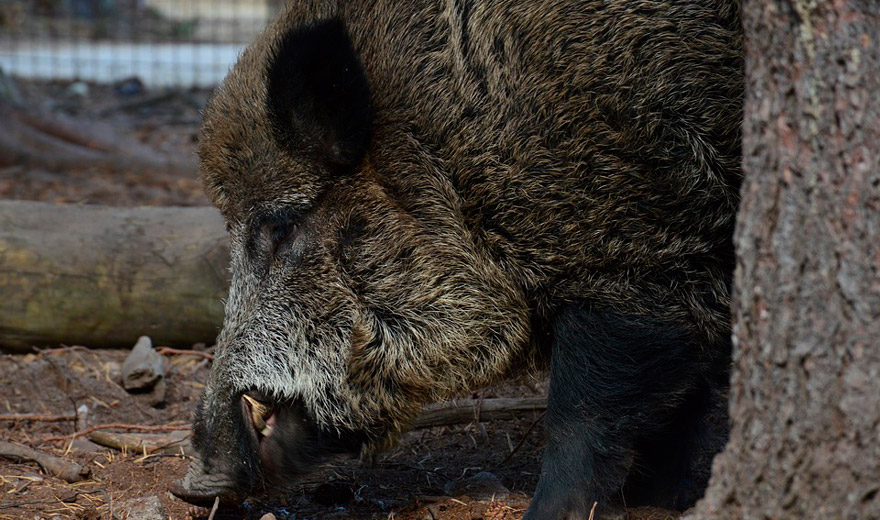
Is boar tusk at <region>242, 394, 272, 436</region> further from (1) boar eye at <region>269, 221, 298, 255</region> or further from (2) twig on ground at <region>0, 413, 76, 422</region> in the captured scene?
(2) twig on ground at <region>0, 413, 76, 422</region>

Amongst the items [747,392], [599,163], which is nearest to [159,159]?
[599,163]

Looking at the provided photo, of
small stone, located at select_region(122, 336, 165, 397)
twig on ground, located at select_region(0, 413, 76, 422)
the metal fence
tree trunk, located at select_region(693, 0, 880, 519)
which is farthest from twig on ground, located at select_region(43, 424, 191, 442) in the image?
the metal fence

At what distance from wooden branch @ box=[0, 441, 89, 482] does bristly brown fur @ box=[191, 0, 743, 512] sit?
898mm

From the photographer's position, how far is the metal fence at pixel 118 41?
1497cm

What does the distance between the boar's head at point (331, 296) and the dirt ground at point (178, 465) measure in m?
0.29

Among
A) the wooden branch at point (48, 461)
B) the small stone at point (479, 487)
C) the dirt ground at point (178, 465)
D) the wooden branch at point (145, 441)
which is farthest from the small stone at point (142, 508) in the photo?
the small stone at point (479, 487)

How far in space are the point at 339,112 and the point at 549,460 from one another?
139 centimetres

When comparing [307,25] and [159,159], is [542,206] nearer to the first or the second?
[307,25]

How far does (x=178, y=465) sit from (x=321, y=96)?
174cm

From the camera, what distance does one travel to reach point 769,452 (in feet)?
7.37

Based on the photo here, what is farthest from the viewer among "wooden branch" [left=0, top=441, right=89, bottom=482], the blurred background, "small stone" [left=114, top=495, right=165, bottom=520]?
the blurred background

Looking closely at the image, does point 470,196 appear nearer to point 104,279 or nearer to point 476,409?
point 476,409

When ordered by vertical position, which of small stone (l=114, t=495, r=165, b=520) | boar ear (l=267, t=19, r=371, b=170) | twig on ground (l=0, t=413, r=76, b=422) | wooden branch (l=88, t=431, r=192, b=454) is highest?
boar ear (l=267, t=19, r=371, b=170)

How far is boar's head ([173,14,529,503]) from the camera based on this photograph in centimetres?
350
